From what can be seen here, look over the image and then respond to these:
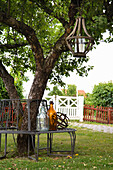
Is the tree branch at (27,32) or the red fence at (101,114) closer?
the tree branch at (27,32)

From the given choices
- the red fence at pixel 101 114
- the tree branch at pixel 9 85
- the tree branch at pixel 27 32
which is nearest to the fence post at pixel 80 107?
the red fence at pixel 101 114

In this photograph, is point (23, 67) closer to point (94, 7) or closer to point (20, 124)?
point (20, 124)

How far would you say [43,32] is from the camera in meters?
9.88

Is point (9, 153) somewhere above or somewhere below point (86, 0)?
below

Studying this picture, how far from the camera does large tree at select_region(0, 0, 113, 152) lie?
19.4ft

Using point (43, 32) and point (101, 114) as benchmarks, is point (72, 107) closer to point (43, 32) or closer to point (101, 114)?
point (101, 114)

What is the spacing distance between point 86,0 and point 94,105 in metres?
14.2

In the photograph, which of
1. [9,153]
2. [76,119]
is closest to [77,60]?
[9,153]

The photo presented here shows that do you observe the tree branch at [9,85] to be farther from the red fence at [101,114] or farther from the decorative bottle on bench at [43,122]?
the red fence at [101,114]

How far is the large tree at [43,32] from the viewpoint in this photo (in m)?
5.90

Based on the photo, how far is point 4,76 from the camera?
7.27m

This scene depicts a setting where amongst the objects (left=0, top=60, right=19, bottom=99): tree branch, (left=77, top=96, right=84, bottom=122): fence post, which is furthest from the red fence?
(left=0, top=60, right=19, bottom=99): tree branch

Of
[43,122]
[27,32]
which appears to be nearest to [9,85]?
[27,32]

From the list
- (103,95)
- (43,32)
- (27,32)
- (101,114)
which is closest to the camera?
(27,32)
